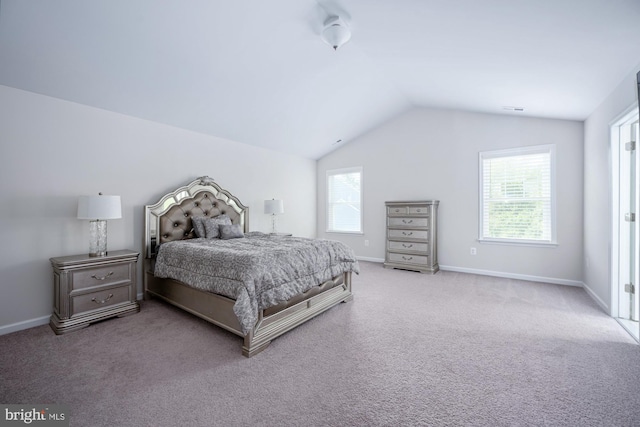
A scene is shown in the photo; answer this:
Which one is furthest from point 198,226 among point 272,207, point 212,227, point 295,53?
point 295,53

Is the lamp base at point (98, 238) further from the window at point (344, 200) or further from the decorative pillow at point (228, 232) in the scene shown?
the window at point (344, 200)

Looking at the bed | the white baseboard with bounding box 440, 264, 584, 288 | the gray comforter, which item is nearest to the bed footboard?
the bed

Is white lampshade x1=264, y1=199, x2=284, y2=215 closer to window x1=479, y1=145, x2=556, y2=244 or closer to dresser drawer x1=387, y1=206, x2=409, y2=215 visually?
dresser drawer x1=387, y1=206, x2=409, y2=215

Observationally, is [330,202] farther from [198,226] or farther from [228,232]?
[198,226]

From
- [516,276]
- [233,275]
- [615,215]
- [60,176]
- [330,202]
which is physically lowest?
[516,276]

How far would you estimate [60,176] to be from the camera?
2812 millimetres

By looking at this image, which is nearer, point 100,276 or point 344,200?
point 100,276

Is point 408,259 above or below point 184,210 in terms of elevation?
below

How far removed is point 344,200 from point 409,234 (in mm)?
1751

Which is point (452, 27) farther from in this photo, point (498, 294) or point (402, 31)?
point (498, 294)

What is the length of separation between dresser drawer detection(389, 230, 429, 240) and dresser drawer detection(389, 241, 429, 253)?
11 cm

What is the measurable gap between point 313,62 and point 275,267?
243 centimetres

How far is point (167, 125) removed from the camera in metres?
3.69

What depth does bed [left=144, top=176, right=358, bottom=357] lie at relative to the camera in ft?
7.27
